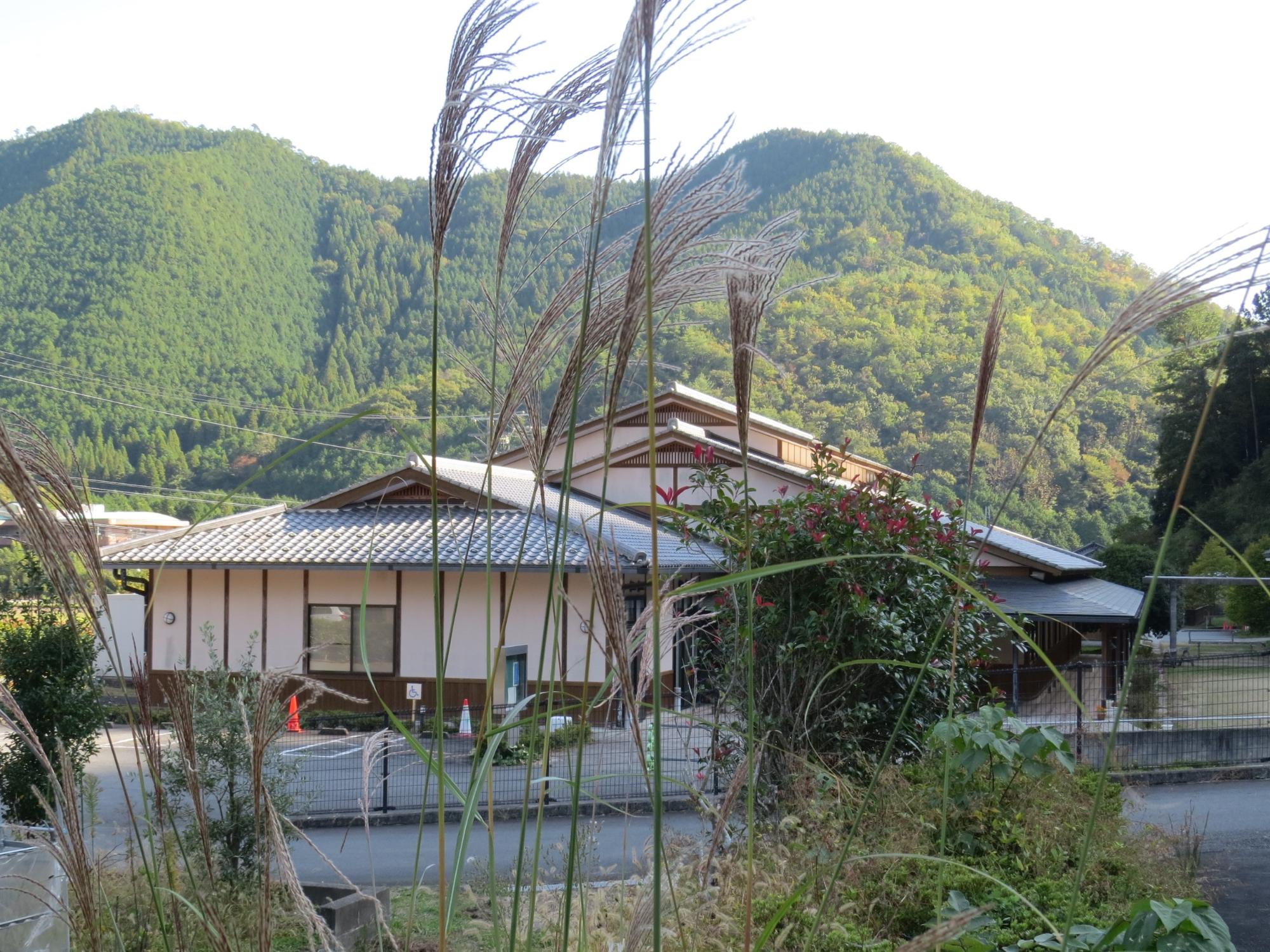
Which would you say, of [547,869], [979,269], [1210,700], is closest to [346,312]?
[979,269]

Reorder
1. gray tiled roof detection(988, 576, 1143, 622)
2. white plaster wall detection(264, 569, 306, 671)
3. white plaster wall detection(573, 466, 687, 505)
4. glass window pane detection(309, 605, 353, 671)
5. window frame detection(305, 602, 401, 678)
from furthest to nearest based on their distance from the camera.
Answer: white plaster wall detection(573, 466, 687, 505)
white plaster wall detection(264, 569, 306, 671)
glass window pane detection(309, 605, 353, 671)
window frame detection(305, 602, 401, 678)
gray tiled roof detection(988, 576, 1143, 622)

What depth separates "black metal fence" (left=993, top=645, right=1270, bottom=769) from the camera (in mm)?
11328

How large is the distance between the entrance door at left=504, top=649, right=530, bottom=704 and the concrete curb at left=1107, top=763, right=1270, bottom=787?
7.92 metres

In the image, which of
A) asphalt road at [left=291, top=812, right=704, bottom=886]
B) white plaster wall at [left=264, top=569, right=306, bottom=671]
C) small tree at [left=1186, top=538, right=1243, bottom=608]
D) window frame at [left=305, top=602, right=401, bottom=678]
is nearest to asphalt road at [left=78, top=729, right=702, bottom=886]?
asphalt road at [left=291, top=812, right=704, bottom=886]

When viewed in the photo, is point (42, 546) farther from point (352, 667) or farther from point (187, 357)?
point (187, 357)

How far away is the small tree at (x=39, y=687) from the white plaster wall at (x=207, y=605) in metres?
10.3

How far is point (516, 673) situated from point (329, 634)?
3851 mm

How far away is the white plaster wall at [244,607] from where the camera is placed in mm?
17656

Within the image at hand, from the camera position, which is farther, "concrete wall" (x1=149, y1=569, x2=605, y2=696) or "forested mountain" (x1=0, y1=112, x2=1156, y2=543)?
"forested mountain" (x1=0, y1=112, x2=1156, y2=543)

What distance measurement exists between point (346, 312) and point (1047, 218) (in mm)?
48078

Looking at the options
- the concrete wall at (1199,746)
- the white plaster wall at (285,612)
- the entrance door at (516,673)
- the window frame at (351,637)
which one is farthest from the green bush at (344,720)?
the concrete wall at (1199,746)

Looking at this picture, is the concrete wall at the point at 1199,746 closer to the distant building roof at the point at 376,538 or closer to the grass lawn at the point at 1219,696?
the grass lawn at the point at 1219,696

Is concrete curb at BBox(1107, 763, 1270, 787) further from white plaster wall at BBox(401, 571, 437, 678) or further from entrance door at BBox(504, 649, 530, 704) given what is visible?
white plaster wall at BBox(401, 571, 437, 678)

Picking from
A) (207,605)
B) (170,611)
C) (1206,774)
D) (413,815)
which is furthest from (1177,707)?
(170,611)
